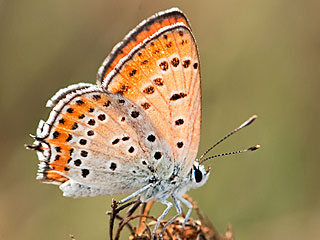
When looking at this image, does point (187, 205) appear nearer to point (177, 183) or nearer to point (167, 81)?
point (177, 183)

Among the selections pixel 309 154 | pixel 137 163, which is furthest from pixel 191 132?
pixel 309 154

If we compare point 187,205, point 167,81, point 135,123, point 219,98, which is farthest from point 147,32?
point 219,98

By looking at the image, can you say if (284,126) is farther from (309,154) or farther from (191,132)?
(191,132)

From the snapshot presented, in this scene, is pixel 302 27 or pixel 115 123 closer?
pixel 115 123

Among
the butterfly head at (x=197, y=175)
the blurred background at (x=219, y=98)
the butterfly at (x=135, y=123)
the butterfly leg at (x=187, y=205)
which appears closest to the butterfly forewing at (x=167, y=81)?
the butterfly at (x=135, y=123)

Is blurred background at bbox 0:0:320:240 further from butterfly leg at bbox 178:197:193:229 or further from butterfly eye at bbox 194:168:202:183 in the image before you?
butterfly leg at bbox 178:197:193:229

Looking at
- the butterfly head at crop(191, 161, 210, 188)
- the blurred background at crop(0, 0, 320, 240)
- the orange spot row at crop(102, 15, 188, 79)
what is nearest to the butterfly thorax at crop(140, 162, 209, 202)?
the butterfly head at crop(191, 161, 210, 188)
